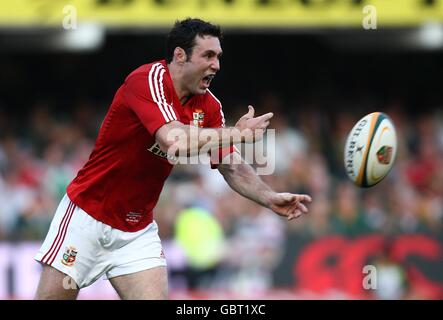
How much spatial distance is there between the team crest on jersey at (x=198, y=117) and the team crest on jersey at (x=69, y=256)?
121 centimetres

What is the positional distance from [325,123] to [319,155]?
3.24 feet

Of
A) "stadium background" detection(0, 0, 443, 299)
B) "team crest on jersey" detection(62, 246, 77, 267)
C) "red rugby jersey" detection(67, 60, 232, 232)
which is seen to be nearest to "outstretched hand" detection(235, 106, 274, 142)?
"red rugby jersey" detection(67, 60, 232, 232)

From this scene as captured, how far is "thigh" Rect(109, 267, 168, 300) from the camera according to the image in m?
6.70

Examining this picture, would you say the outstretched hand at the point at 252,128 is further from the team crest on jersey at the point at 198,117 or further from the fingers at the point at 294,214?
the fingers at the point at 294,214

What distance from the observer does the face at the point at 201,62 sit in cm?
673

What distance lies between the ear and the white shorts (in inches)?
48.9

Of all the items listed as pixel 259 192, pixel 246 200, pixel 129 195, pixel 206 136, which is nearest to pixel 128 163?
pixel 129 195

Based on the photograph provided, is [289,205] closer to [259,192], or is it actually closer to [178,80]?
[259,192]

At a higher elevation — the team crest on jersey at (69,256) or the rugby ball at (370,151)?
the rugby ball at (370,151)

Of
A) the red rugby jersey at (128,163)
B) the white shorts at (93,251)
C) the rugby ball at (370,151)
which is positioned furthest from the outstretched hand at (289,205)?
the rugby ball at (370,151)

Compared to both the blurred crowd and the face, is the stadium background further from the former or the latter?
the face

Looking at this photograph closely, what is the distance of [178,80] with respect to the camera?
6789 millimetres
